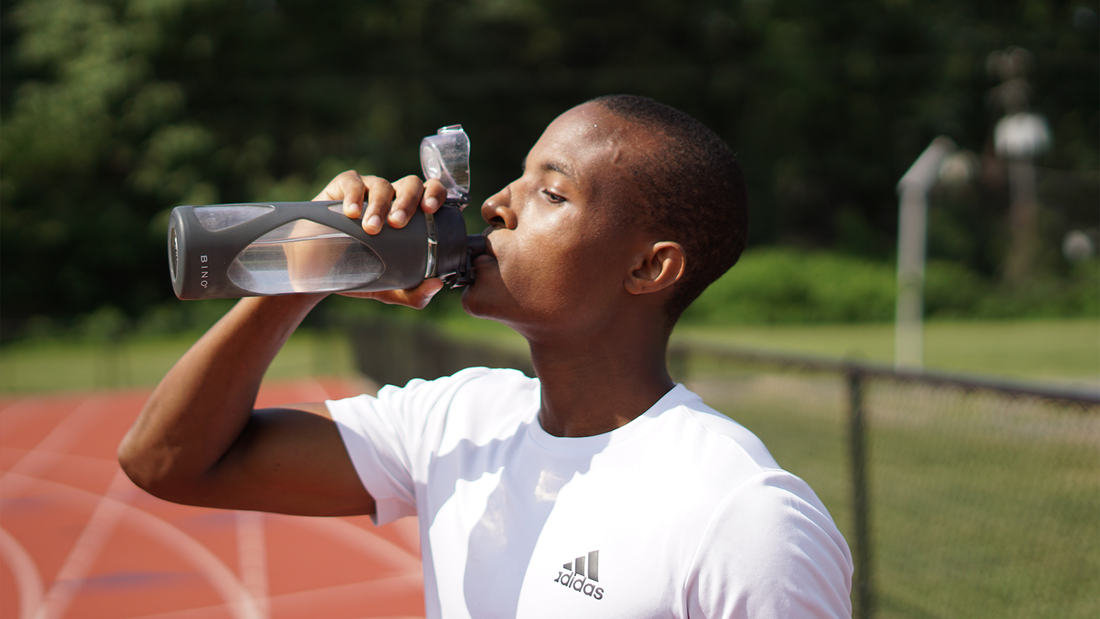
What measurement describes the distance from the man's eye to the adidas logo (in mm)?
614

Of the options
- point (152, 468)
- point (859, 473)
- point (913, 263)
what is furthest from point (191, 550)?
point (913, 263)

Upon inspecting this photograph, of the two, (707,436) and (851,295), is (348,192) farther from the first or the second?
(851,295)

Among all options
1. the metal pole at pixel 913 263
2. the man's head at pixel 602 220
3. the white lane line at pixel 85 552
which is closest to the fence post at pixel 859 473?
the man's head at pixel 602 220

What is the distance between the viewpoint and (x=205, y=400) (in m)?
1.76

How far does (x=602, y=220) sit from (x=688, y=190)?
0.17 m

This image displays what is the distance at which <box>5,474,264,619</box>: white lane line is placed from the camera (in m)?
5.62

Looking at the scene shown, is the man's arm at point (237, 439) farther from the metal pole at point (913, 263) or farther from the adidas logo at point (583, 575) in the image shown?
the metal pole at point (913, 263)

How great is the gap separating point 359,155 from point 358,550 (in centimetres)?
2521

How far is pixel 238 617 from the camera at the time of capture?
5.38 metres

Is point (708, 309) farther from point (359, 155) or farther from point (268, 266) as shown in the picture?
point (268, 266)

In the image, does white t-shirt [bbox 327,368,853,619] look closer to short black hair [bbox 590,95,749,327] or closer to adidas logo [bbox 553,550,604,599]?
adidas logo [bbox 553,550,604,599]

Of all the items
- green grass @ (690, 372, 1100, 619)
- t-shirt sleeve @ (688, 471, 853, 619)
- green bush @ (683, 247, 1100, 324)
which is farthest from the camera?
green bush @ (683, 247, 1100, 324)

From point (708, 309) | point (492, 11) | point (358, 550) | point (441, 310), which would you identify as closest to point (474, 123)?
point (492, 11)

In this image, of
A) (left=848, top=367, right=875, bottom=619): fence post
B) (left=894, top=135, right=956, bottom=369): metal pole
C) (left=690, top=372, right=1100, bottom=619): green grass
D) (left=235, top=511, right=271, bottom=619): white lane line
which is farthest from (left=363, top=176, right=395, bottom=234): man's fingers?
(left=894, top=135, right=956, bottom=369): metal pole
